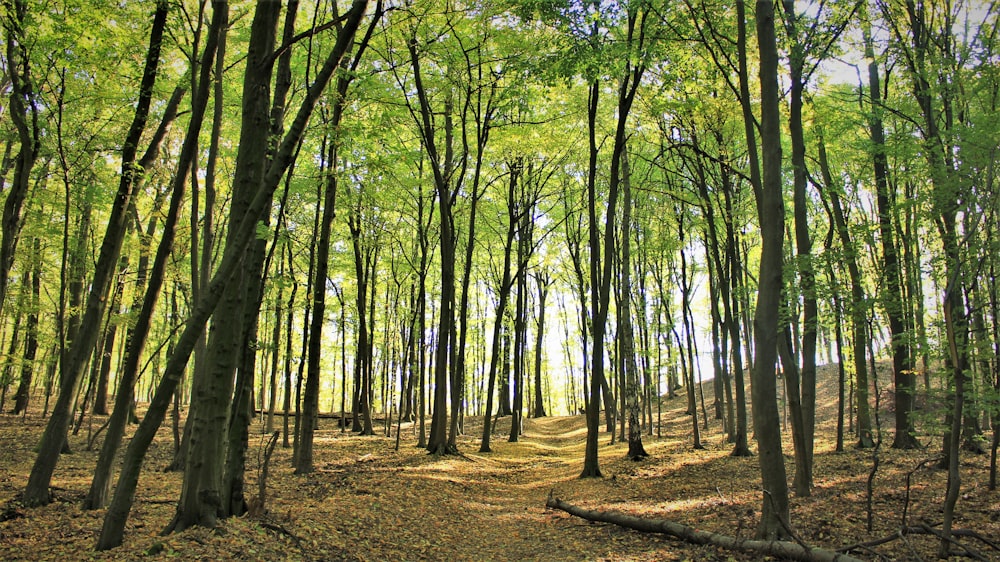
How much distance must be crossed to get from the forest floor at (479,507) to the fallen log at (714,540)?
11 cm

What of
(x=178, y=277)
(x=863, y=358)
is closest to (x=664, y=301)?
(x=863, y=358)

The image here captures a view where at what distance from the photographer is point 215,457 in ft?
19.4

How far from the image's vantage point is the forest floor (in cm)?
572

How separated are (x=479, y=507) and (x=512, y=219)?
10.4 m

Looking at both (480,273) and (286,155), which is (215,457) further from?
(480,273)

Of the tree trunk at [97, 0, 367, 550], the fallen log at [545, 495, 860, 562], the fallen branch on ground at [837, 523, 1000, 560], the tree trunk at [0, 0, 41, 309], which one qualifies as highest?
the tree trunk at [0, 0, 41, 309]

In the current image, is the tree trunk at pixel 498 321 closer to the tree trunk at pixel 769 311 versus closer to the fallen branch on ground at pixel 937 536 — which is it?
the tree trunk at pixel 769 311

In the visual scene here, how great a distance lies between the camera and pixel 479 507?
31.9 ft

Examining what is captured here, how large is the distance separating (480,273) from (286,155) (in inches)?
954

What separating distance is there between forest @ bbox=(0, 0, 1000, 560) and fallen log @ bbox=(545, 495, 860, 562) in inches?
1.7

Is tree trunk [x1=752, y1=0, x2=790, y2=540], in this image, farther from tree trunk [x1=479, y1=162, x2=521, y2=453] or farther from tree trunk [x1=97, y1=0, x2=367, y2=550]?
tree trunk [x1=479, y1=162, x2=521, y2=453]

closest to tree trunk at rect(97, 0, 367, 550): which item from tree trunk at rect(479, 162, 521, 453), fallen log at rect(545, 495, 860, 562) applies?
fallen log at rect(545, 495, 860, 562)

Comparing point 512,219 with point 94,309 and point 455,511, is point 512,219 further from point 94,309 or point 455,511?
point 94,309

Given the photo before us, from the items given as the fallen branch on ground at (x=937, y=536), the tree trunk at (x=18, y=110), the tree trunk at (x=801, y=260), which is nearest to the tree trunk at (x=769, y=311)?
the fallen branch on ground at (x=937, y=536)
